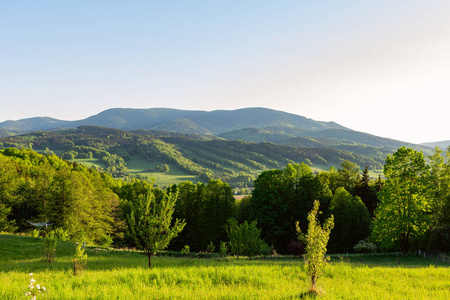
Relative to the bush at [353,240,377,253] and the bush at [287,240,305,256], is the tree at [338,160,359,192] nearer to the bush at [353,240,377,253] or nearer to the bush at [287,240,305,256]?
the bush at [353,240,377,253]

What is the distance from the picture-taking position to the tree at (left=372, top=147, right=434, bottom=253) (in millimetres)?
36500

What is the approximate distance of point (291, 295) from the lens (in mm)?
12836

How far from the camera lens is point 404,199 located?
3716 centimetres

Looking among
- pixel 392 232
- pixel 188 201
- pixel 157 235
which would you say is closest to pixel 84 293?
pixel 157 235

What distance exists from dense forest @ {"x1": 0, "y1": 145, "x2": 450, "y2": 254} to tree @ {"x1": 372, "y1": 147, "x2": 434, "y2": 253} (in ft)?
0.40

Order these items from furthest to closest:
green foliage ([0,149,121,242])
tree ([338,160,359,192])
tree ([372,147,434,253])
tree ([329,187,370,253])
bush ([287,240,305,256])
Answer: tree ([338,160,359,192]), tree ([329,187,370,253]), green foliage ([0,149,121,242]), bush ([287,240,305,256]), tree ([372,147,434,253])

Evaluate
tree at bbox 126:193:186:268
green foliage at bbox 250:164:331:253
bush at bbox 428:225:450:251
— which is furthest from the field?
green foliage at bbox 250:164:331:253

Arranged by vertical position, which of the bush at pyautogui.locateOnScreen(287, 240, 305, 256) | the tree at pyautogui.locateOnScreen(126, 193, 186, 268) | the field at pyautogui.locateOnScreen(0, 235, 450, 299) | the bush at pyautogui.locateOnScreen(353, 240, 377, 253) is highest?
the tree at pyautogui.locateOnScreen(126, 193, 186, 268)

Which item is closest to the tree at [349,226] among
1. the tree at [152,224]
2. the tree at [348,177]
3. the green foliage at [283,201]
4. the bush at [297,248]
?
the green foliage at [283,201]

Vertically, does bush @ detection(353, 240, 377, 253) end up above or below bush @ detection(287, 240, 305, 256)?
below

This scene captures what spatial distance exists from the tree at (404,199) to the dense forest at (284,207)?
0.12 metres

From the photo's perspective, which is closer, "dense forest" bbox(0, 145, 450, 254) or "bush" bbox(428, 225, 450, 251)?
"bush" bbox(428, 225, 450, 251)

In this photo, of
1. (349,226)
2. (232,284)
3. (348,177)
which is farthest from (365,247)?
(232,284)

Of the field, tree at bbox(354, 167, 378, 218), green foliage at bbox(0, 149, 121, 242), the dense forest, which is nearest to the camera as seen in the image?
the field
